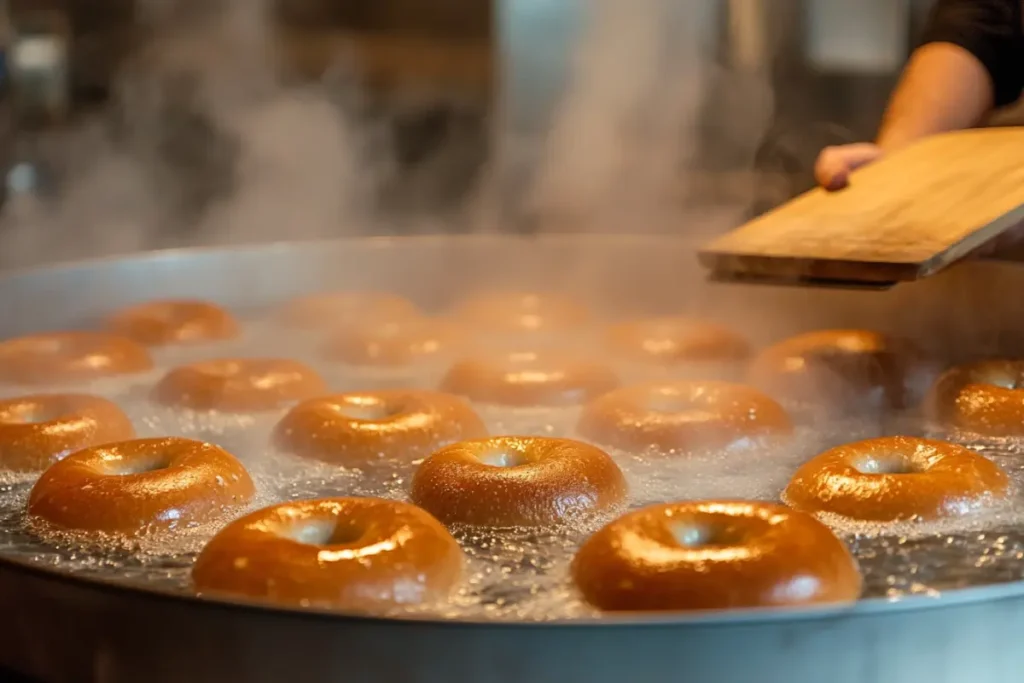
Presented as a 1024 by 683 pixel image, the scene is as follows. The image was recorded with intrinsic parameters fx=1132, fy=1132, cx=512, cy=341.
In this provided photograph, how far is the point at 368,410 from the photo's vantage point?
6.03 feet

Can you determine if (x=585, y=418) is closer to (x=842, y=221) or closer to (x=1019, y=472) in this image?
(x=842, y=221)

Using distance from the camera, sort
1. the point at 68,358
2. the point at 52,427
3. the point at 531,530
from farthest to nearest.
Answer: the point at 68,358
the point at 52,427
the point at 531,530

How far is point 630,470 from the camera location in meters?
1.66

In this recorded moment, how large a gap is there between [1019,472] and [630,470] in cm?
55

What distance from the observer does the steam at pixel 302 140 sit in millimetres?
3154

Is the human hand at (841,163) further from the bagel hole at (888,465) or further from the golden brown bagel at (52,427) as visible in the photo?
the golden brown bagel at (52,427)

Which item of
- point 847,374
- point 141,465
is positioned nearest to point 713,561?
point 141,465

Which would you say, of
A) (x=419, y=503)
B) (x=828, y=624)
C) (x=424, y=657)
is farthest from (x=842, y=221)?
(x=424, y=657)

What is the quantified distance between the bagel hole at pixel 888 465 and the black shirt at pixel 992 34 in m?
1.23

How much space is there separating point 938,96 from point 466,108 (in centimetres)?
151

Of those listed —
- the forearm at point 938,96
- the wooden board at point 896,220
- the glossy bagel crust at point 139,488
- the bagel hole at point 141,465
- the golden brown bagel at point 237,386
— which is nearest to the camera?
the glossy bagel crust at point 139,488

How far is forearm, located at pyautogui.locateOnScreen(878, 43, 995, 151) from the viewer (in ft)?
7.62

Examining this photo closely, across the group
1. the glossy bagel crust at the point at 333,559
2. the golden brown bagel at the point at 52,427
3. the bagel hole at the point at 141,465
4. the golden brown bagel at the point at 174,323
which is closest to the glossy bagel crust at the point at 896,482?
the glossy bagel crust at the point at 333,559

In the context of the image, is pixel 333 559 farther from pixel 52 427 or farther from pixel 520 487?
pixel 52 427
